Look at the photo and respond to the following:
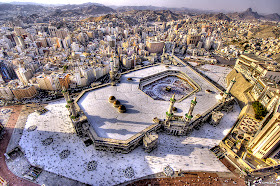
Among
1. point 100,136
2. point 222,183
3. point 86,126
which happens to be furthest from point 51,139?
point 222,183

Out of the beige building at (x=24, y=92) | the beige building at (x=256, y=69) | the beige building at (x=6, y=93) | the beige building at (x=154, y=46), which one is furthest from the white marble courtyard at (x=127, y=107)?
the beige building at (x=154, y=46)

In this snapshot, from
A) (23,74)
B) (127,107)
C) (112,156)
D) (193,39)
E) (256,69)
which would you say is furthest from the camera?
(193,39)

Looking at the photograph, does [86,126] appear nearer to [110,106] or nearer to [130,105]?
[110,106]

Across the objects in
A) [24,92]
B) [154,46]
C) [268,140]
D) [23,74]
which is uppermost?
[154,46]

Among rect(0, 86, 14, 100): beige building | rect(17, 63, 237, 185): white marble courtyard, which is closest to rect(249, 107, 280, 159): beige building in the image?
rect(17, 63, 237, 185): white marble courtyard

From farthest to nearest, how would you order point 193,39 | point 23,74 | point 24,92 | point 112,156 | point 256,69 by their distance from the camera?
1. point 193,39
2. point 23,74
3. point 256,69
4. point 24,92
5. point 112,156

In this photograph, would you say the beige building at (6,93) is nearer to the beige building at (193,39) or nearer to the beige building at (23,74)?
the beige building at (23,74)

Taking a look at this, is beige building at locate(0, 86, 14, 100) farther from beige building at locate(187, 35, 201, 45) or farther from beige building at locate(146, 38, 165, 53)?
beige building at locate(187, 35, 201, 45)

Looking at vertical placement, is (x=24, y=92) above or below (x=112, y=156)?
above

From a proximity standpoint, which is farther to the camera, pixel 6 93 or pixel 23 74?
pixel 23 74

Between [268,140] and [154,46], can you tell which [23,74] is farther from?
[268,140]

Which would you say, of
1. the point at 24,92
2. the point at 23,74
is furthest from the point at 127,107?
the point at 23,74
